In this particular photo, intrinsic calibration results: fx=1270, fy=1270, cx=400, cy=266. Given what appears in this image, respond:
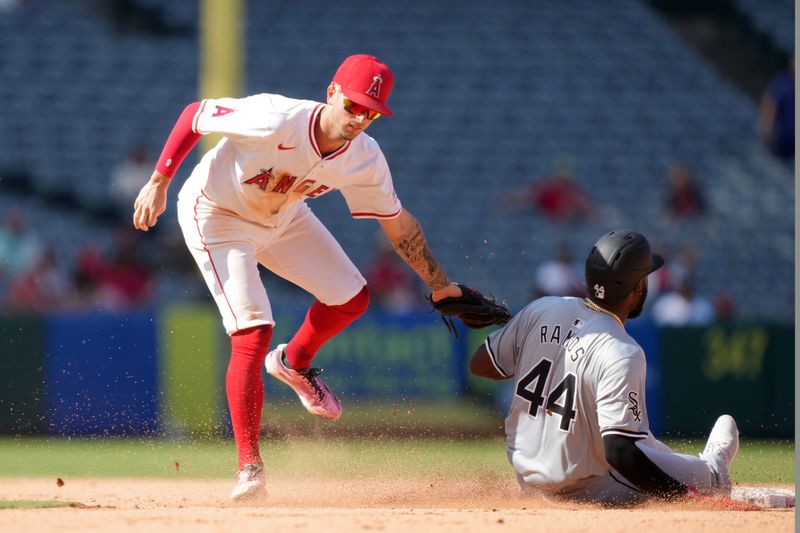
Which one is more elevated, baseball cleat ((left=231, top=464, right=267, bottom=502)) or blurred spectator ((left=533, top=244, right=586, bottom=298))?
baseball cleat ((left=231, top=464, right=267, bottom=502))

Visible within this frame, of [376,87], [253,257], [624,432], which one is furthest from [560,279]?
[624,432]

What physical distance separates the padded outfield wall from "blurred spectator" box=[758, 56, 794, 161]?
4839 millimetres

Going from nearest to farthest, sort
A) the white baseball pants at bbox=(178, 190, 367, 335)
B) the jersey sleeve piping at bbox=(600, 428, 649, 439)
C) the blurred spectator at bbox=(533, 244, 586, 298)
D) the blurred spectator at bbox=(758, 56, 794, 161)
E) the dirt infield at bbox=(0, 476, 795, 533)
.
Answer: the dirt infield at bbox=(0, 476, 795, 533) < the jersey sleeve piping at bbox=(600, 428, 649, 439) < the white baseball pants at bbox=(178, 190, 367, 335) < the blurred spectator at bbox=(533, 244, 586, 298) < the blurred spectator at bbox=(758, 56, 794, 161)

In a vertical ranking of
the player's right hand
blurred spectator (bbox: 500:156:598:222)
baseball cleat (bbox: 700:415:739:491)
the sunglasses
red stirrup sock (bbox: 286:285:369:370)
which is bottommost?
blurred spectator (bbox: 500:156:598:222)

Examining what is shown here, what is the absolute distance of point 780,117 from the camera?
1525 cm

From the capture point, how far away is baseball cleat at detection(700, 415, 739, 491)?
559 cm

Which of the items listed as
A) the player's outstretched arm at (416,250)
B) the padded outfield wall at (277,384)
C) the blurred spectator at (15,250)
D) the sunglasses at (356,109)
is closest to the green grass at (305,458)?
the padded outfield wall at (277,384)

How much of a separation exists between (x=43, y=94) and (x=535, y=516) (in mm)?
12989

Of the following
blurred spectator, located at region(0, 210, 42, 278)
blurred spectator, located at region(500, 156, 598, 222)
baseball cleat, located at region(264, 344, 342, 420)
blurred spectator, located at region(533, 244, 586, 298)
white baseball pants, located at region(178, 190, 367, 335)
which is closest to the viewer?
white baseball pants, located at region(178, 190, 367, 335)

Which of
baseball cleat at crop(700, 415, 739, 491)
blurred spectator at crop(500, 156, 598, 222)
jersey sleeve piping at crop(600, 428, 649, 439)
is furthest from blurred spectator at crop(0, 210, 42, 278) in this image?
jersey sleeve piping at crop(600, 428, 649, 439)

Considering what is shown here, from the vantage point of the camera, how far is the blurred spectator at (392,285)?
1291 centimetres

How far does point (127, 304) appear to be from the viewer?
12.7 metres

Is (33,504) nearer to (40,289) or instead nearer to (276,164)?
(276,164)

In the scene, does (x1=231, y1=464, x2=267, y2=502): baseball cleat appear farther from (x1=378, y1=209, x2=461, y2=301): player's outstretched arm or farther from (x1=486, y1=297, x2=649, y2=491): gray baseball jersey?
(x1=378, y1=209, x2=461, y2=301): player's outstretched arm
